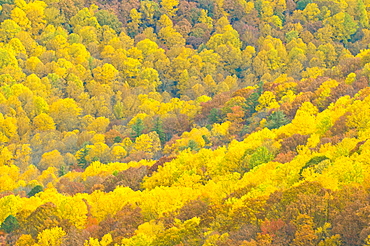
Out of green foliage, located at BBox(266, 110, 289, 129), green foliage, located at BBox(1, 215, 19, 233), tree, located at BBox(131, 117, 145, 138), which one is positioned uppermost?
tree, located at BBox(131, 117, 145, 138)

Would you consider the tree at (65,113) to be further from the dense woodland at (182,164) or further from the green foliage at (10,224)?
the green foliage at (10,224)

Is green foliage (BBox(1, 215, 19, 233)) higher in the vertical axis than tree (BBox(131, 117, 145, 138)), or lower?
lower

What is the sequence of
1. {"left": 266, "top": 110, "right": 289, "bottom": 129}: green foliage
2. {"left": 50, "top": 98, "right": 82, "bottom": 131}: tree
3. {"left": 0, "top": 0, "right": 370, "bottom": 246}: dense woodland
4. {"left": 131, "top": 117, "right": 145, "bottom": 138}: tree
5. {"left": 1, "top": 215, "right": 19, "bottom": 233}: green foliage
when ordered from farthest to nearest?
{"left": 50, "top": 98, "right": 82, "bottom": 131}: tree → {"left": 131, "top": 117, "right": 145, "bottom": 138}: tree → {"left": 266, "top": 110, "right": 289, "bottom": 129}: green foliage → {"left": 1, "top": 215, "right": 19, "bottom": 233}: green foliage → {"left": 0, "top": 0, "right": 370, "bottom": 246}: dense woodland

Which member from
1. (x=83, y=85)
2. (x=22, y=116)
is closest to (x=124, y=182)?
(x=22, y=116)

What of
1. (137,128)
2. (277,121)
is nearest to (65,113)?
(137,128)

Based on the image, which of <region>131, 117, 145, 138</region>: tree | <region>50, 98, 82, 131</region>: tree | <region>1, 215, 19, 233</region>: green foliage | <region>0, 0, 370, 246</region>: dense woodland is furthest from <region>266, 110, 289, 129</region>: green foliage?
<region>50, 98, 82, 131</region>: tree

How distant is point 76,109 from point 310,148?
97.5 metres

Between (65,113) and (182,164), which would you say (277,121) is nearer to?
(182,164)

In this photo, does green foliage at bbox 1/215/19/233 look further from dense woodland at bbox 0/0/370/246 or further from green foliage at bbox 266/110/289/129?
green foliage at bbox 266/110/289/129

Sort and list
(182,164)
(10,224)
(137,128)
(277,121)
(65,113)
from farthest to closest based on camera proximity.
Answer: (65,113) < (137,128) < (277,121) < (182,164) < (10,224)

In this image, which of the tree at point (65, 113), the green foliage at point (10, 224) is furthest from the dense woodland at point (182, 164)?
the tree at point (65, 113)

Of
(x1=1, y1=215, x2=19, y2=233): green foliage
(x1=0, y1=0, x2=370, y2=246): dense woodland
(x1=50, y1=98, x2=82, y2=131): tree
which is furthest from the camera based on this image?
(x1=50, y1=98, x2=82, y2=131): tree

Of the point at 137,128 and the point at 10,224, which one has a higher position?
the point at 137,128

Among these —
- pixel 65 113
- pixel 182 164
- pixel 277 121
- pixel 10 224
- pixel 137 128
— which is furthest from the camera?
pixel 65 113
